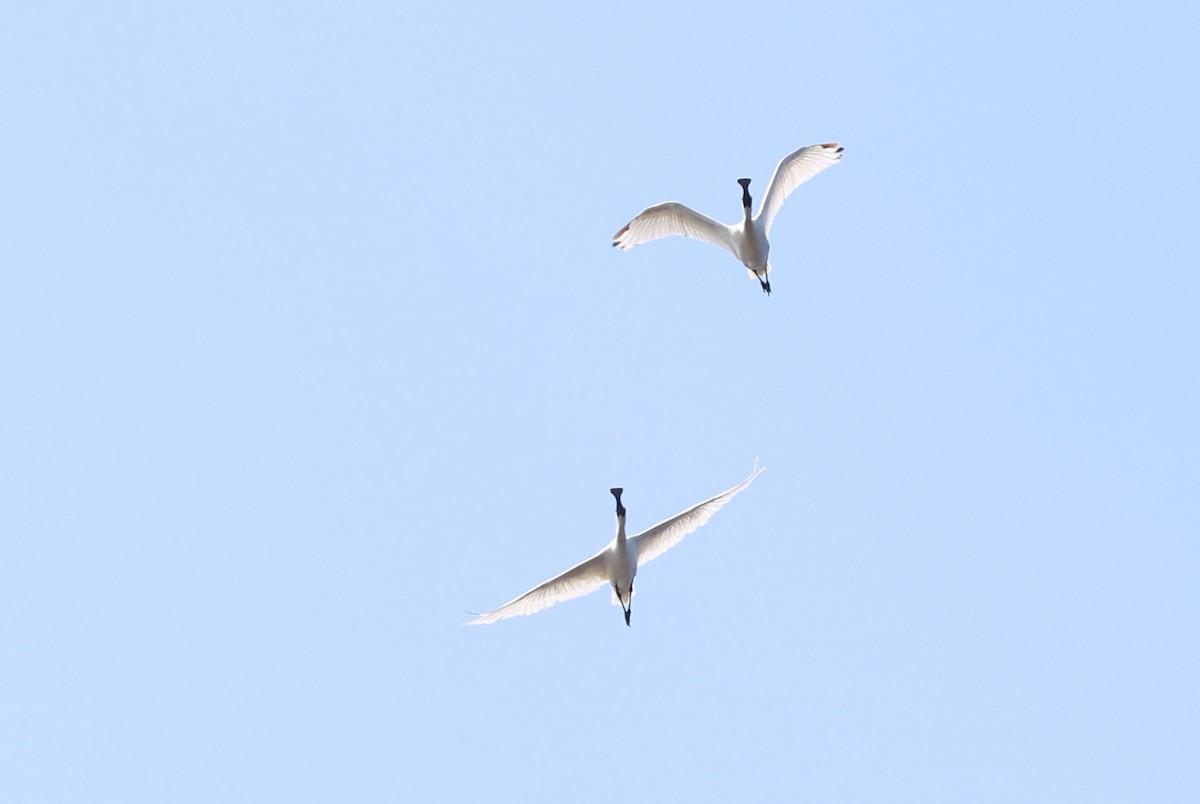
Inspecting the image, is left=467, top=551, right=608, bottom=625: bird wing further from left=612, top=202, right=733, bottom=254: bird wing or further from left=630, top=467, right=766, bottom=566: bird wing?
left=612, top=202, right=733, bottom=254: bird wing

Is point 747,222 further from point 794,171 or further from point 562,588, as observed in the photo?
point 562,588

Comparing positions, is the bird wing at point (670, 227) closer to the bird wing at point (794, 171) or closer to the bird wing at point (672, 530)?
the bird wing at point (794, 171)

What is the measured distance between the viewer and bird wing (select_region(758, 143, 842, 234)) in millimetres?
29500

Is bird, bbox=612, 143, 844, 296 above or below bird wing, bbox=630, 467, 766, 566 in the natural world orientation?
above

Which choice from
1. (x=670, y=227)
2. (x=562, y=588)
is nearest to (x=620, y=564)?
(x=562, y=588)

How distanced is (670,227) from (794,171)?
285 centimetres

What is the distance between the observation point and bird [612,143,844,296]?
2895 centimetres

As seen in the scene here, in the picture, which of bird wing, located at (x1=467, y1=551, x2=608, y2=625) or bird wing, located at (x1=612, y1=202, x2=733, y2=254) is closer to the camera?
bird wing, located at (x1=467, y1=551, x2=608, y2=625)

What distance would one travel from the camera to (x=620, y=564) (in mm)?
27062

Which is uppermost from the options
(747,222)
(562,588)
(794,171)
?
(794,171)

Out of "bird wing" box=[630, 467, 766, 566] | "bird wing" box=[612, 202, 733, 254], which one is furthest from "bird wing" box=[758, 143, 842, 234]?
"bird wing" box=[630, 467, 766, 566]

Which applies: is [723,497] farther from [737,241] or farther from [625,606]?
[737,241]

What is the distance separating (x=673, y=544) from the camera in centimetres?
2772

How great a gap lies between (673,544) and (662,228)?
21.7ft
